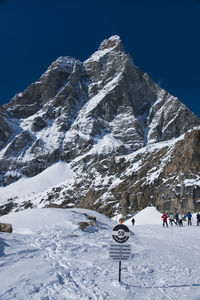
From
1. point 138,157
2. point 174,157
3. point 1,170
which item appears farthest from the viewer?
point 1,170

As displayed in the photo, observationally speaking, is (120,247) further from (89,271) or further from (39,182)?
(39,182)

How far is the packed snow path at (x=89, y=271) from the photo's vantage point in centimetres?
664

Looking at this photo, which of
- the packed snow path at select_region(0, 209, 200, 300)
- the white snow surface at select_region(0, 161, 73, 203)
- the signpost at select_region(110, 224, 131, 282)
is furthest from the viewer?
the white snow surface at select_region(0, 161, 73, 203)

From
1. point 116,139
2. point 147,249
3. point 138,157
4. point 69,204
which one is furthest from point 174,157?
point 116,139

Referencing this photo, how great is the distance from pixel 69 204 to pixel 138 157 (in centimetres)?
2896

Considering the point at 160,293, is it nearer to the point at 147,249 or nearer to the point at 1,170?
the point at 147,249

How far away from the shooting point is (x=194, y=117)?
19950 cm

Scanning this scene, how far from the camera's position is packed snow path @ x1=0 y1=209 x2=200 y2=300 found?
664 centimetres

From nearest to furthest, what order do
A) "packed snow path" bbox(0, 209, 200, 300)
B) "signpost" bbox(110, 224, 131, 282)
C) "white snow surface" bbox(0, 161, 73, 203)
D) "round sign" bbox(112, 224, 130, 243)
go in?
"packed snow path" bbox(0, 209, 200, 300) < "signpost" bbox(110, 224, 131, 282) < "round sign" bbox(112, 224, 130, 243) < "white snow surface" bbox(0, 161, 73, 203)

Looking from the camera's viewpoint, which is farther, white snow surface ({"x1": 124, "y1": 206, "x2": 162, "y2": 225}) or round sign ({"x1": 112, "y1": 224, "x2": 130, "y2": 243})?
white snow surface ({"x1": 124, "y1": 206, "x2": 162, "y2": 225})

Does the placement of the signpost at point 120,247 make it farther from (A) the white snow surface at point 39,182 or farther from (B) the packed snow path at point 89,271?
(A) the white snow surface at point 39,182

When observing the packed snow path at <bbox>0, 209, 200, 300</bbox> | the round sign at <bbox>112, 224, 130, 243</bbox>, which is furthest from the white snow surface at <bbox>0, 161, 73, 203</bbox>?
the round sign at <bbox>112, 224, 130, 243</bbox>

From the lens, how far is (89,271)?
831 cm

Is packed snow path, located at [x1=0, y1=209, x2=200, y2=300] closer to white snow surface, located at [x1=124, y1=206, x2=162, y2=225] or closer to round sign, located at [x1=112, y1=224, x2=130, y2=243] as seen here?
round sign, located at [x1=112, y1=224, x2=130, y2=243]
